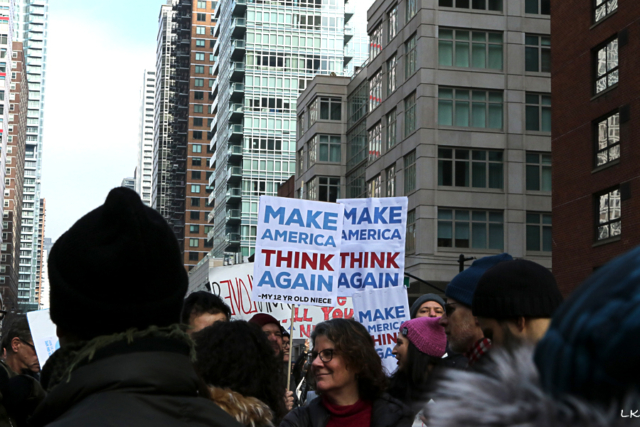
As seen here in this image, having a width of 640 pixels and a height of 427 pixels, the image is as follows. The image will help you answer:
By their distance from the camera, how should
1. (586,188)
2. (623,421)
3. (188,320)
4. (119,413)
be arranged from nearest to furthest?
(623,421) < (119,413) < (188,320) < (586,188)

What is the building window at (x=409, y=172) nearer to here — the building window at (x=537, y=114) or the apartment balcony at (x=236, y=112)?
the building window at (x=537, y=114)

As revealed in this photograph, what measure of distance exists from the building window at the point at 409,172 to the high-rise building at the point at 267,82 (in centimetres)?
5232

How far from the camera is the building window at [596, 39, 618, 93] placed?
28.1m

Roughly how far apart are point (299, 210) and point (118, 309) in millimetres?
8905

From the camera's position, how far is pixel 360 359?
497cm

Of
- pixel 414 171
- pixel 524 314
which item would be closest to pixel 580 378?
pixel 524 314

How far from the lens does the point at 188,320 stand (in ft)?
17.4

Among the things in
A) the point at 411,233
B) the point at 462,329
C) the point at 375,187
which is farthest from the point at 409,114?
the point at 462,329

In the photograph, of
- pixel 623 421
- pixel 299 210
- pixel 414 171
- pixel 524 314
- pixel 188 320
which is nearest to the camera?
pixel 623 421

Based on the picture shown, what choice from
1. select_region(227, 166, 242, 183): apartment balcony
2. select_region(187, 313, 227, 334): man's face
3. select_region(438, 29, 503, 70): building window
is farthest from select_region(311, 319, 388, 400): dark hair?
select_region(227, 166, 242, 183): apartment balcony

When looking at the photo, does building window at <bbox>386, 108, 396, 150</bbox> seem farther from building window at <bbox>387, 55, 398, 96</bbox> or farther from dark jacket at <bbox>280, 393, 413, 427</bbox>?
dark jacket at <bbox>280, 393, 413, 427</bbox>

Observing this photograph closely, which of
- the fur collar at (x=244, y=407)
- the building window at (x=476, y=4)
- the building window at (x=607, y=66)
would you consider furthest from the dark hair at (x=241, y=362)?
the building window at (x=476, y=4)

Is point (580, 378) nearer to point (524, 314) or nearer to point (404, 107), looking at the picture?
point (524, 314)

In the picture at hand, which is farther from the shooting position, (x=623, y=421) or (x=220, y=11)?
(x=220, y=11)
